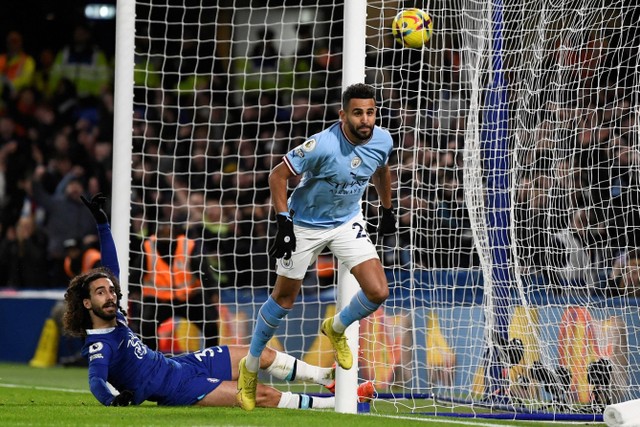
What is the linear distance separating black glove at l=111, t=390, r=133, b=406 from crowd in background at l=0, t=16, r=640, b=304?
102 inches

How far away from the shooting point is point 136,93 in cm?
1641

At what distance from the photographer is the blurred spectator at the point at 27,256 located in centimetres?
1599

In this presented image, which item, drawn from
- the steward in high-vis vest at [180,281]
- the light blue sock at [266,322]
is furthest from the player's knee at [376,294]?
the steward in high-vis vest at [180,281]

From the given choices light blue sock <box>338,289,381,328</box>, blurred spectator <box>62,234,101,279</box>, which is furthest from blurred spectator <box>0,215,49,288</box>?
light blue sock <box>338,289,381,328</box>

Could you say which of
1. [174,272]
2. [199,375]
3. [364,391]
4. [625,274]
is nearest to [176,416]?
[199,375]

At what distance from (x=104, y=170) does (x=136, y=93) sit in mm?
1131

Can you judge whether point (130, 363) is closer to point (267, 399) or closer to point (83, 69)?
point (267, 399)

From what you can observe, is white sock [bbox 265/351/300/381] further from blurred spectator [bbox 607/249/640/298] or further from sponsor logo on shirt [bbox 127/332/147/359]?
blurred spectator [bbox 607/249/640/298]

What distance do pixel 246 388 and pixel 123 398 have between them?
83cm

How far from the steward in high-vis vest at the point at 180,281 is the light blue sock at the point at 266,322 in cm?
328

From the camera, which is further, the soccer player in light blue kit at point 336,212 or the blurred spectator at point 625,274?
the blurred spectator at point 625,274

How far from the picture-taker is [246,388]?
8148mm

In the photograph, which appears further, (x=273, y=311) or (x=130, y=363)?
(x=130, y=363)

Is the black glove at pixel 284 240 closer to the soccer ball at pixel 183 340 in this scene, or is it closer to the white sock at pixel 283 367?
the white sock at pixel 283 367
